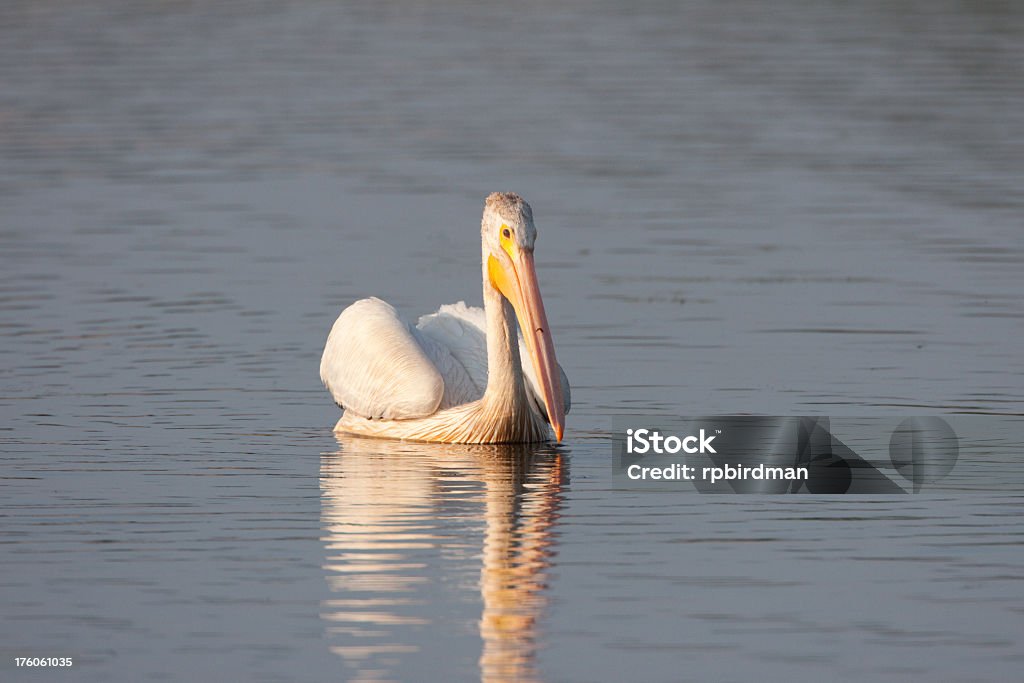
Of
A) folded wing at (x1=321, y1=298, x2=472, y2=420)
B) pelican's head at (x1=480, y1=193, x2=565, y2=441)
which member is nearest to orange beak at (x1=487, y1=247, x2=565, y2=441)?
pelican's head at (x1=480, y1=193, x2=565, y2=441)

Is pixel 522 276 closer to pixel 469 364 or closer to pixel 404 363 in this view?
pixel 404 363

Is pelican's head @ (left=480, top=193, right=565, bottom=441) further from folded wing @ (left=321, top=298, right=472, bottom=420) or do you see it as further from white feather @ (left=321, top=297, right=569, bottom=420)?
folded wing @ (left=321, top=298, right=472, bottom=420)

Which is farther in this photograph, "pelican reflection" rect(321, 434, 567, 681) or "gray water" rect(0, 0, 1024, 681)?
→ "gray water" rect(0, 0, 1024, 681)

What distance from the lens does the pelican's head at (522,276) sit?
9.20m

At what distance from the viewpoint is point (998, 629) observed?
21.3 ft

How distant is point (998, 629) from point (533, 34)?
2522 centimetres

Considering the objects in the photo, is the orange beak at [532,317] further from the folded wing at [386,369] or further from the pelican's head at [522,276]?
the folded wing at [386,369]

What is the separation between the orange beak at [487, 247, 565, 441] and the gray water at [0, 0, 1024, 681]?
365 millimetres

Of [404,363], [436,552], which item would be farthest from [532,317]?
[436,552]

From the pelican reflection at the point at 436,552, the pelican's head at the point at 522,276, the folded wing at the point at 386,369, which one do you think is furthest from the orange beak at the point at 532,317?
the folded wing at the point at 386,369

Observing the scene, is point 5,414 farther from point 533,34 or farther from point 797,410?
point 533,34

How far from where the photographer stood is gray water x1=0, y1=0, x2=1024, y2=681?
259 inches

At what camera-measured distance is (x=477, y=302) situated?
13.6 meters

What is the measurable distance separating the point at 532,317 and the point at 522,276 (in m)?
0.20
